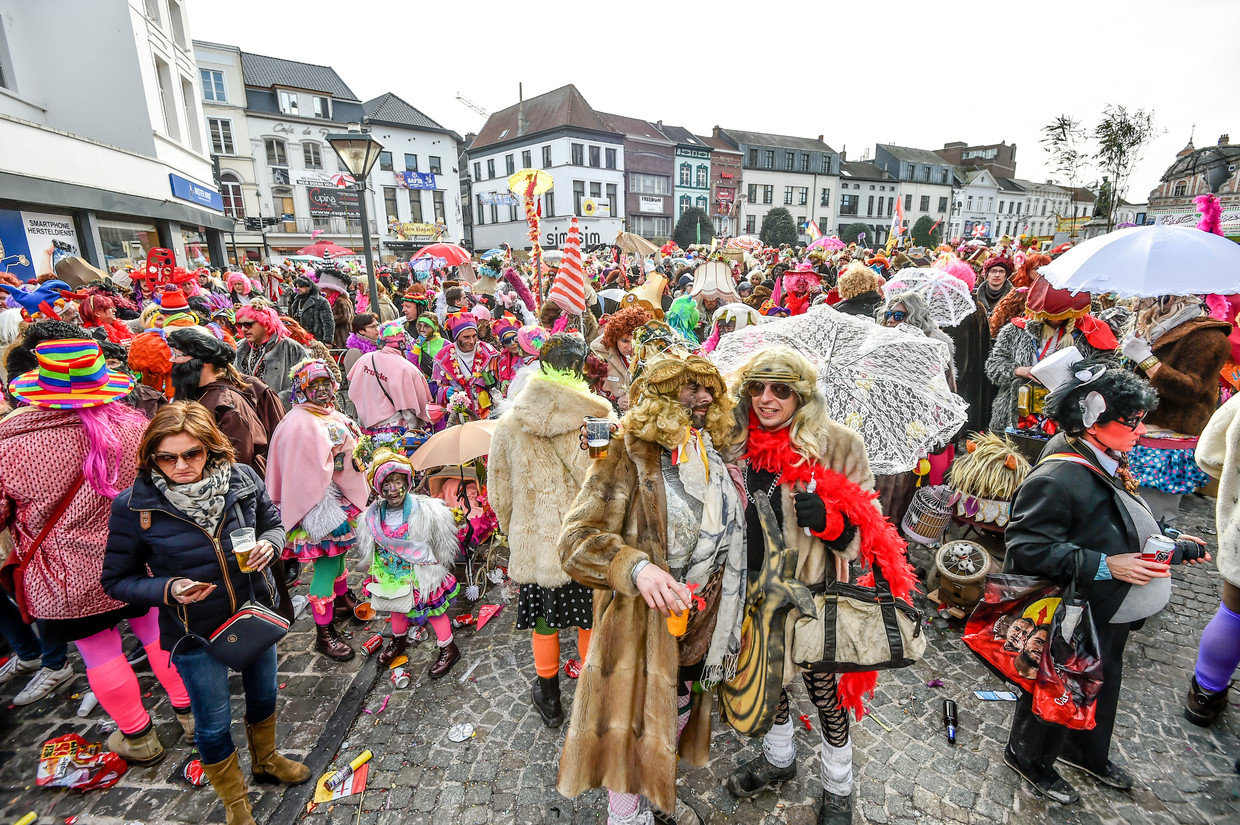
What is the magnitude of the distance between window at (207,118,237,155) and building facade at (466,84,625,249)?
1652cm

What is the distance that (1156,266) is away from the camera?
3.51 metres

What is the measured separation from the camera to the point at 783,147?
53.8 m

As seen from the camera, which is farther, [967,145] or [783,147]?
[967,145]

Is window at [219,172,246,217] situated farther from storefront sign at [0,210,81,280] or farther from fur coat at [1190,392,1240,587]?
fur coat at [1190,392,1240,587]

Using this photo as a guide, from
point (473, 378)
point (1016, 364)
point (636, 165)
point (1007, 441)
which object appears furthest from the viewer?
point (636, 165)

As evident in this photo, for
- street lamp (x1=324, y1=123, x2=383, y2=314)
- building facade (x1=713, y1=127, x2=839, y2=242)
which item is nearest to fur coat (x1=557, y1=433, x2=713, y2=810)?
street lamp (x1=324, y1=123, x2=383, y2=314)

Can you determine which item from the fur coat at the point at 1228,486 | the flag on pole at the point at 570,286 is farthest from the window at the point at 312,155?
the fur coat at the point at 1228,486

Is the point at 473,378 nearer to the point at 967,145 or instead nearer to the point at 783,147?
the point at 783,147

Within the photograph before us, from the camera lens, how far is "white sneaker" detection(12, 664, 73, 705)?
142 inches

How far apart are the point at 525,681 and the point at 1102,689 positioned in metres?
3.31

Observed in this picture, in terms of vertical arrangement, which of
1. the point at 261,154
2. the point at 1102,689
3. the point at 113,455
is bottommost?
the point at 1102,689

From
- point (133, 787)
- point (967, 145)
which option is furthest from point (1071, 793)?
point (967, 145)

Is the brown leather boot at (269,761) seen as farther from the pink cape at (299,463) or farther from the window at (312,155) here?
the window at (312,155)

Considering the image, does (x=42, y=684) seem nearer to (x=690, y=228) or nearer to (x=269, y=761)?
(x=269, y=761)
